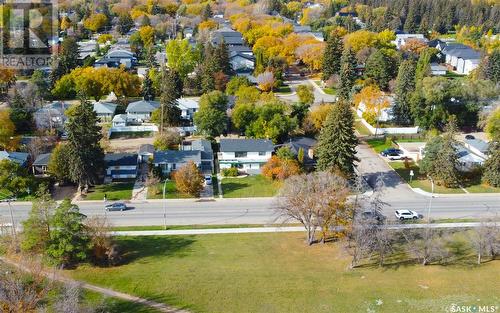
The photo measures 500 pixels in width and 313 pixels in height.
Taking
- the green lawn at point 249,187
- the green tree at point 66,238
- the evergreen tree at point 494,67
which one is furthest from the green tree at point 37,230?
the evergreen tree at point 494,67

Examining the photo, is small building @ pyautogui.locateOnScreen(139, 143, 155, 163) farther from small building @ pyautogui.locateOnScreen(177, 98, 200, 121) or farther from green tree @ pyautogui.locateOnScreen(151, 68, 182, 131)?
small building @ pyautogui.locateOnScreen(177, 98, 200, 121)

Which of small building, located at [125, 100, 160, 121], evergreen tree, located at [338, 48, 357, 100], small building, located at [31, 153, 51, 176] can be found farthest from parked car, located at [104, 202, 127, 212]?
evergreen tree, located at [338, 48, 357, 100]

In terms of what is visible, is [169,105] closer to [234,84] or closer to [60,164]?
[234,84]

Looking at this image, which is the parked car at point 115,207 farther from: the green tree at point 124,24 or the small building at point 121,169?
the green tree at point 124,24

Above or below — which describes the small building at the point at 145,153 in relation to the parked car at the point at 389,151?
below

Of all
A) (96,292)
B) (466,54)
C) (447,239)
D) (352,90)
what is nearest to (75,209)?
(96,292)

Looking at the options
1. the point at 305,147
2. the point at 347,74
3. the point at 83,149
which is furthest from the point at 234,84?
the point at 83,149
